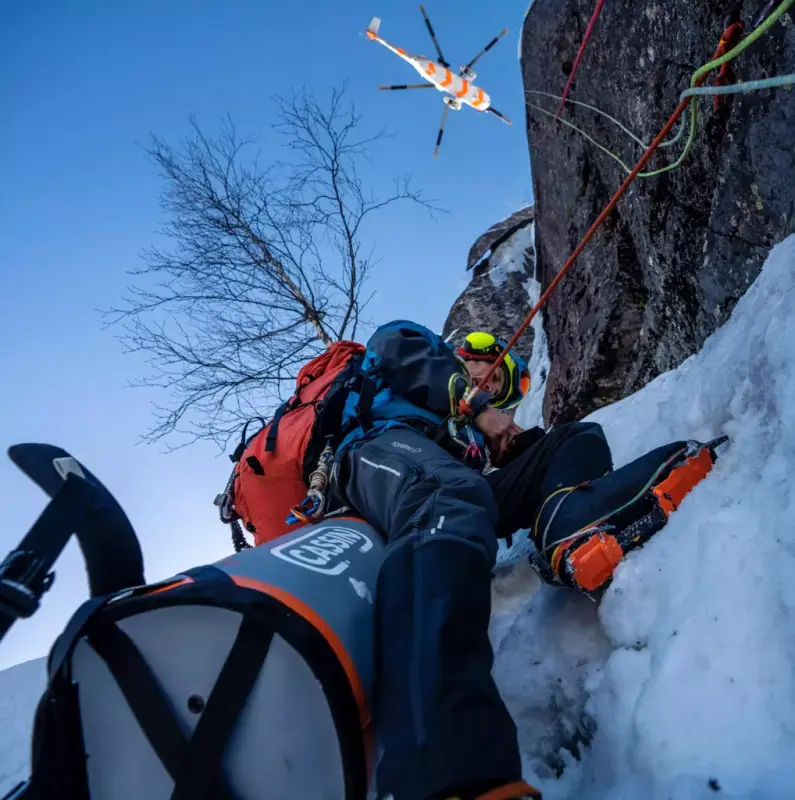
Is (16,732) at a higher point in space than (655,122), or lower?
lower

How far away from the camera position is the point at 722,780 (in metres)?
1.03

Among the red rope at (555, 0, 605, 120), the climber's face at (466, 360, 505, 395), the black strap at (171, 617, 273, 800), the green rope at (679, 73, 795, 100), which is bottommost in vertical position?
the black strap at (171, 617, 273, 800)

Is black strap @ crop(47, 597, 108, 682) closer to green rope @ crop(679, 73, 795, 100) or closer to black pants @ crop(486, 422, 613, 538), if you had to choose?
black pants @ crop(486, 422, 613, 538)

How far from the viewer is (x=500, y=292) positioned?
31.7ft

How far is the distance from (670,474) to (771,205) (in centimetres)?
143

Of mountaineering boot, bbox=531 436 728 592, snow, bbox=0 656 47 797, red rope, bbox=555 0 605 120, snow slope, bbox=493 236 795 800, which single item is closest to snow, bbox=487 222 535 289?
red rope, bbox=555 0 605 120

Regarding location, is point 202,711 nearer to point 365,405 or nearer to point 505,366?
point 365,405

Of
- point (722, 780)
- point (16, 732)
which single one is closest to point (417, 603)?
point (722, 780)

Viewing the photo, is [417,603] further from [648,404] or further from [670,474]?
[648,404]

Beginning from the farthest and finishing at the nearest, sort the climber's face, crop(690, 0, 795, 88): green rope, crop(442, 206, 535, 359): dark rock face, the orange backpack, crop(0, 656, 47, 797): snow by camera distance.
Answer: crop(442, 206, 535, 359): dark rock face
the climber's face
crop(0, 656, 47, 797): snow
the orange backpack
crop(690, 0, 795, 88): green rope

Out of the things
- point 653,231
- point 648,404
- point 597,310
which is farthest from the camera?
point 597,310

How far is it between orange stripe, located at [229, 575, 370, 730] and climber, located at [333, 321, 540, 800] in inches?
2.0

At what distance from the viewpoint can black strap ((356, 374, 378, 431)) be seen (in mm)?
2482

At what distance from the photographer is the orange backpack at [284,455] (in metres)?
2.56
